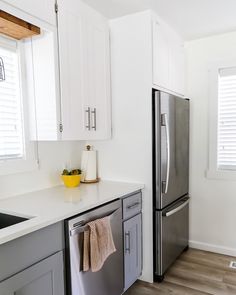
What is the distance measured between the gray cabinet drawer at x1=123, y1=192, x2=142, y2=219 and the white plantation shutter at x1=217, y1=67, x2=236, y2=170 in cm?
114

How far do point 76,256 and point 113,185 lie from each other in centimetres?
81

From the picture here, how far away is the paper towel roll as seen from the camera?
2.42 meters

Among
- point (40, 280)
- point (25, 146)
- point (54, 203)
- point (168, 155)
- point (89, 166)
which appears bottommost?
point (40, 280)

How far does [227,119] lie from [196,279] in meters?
1.64

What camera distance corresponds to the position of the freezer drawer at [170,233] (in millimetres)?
2250

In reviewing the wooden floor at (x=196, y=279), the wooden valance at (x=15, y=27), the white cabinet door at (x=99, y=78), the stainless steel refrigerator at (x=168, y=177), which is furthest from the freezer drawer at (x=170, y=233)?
the wooden valance at (x=15, y=27)

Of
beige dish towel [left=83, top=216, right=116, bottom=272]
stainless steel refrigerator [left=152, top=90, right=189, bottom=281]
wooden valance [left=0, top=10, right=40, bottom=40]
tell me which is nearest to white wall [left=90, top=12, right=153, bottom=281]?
stainless steel refrigerator [left=152, top=90, right=189, bottom=281]

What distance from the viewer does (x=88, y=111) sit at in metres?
2.12

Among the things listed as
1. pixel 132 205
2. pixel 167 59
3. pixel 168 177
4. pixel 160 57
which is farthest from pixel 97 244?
pixel 167 59

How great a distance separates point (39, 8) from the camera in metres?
1.67

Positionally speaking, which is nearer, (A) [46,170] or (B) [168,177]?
(A) [46,170]

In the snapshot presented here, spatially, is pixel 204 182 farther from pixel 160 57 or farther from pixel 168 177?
pixel 160 57

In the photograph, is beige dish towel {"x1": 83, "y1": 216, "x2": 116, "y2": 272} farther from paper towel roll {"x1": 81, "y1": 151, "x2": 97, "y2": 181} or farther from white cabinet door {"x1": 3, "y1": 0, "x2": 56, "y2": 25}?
white cabinet door {"x1": 3, "y1": 0, "x2": 56, "y2": 25}

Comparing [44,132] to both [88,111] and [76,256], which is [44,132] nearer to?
[88,111]
